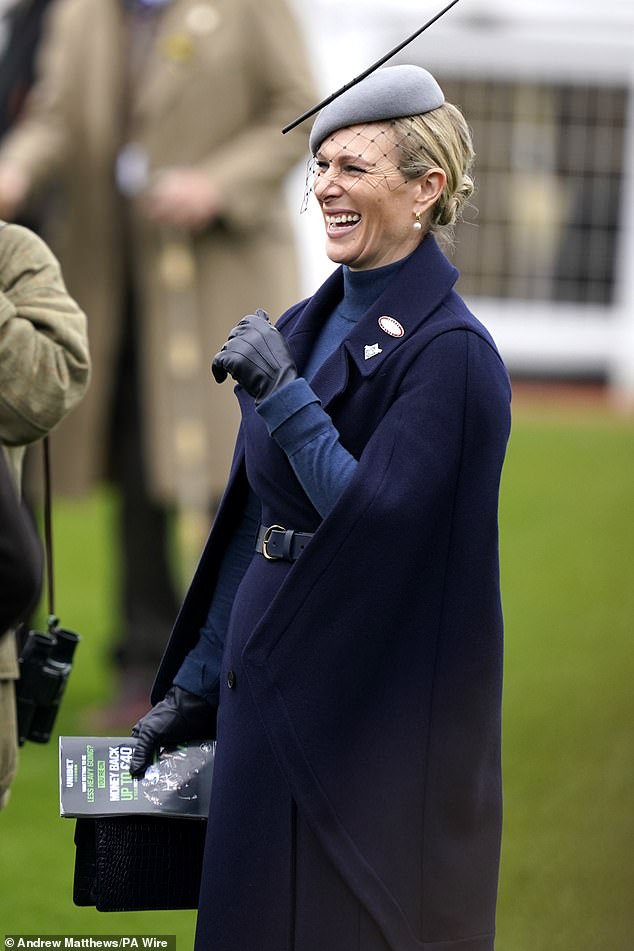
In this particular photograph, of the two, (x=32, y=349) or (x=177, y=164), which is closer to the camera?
(x=32, y=349)

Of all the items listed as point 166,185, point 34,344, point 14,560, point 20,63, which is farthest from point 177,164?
point 14,560

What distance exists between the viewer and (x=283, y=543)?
2.73 meters

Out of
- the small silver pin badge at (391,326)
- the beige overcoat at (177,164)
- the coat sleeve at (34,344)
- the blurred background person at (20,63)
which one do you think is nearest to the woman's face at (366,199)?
the small silver pin badge at (391,326)

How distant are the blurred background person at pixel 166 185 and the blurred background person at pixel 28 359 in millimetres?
2443

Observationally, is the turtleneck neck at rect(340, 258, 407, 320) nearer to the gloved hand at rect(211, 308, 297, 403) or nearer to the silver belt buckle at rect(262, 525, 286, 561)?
the gloved hand at rect(211, 308, 297, 403)

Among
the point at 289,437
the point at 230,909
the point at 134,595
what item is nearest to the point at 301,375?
the point at 289,437

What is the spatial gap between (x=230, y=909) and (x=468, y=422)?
0.93m

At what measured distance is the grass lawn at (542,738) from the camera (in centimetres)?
435

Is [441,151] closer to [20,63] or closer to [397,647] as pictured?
[397,647]

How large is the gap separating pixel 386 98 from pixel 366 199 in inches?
6.6

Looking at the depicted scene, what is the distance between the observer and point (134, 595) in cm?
610

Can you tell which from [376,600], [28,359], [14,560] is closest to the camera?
[14,560]

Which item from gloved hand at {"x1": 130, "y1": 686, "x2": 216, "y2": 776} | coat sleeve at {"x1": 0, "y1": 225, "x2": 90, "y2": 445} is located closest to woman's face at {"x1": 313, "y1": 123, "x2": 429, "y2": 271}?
coat sleeve at {"x1": 0, "y1": 225, "x2": 90, "y2": 445}

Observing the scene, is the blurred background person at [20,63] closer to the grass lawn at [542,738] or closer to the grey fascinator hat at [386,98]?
the grass lawn at [542,738]
